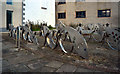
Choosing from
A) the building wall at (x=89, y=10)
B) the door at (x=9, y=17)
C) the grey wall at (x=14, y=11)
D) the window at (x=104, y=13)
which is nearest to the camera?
the grey wall at (x=14, y=11)

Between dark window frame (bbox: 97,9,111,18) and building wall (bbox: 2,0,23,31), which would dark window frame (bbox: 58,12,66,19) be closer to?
dark window frame (bbox: 97,9,111,18)

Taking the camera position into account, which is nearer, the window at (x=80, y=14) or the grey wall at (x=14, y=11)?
the grey wall at (x=14, y=11)

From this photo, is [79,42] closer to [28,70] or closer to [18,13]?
[28,70]

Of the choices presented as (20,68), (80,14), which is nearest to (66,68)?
(20,68)

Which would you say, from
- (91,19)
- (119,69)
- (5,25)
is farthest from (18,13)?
(119,69)

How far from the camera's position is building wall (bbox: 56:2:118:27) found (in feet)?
42.5

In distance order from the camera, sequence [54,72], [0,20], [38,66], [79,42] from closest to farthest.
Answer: [54,72] < [38,66] < [79,42] < [0,20]

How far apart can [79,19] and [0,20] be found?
33.5ft

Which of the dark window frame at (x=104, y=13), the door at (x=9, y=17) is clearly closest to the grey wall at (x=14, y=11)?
the door at (x=9, y=17)

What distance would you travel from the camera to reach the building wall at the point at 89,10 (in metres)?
12.9

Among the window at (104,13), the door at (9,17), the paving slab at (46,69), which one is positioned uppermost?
the window at (104,13)

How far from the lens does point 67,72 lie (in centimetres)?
189

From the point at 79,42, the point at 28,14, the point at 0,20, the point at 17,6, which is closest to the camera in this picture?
A: the point at 79,42

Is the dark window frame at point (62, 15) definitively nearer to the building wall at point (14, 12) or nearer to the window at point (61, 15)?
the window at point (61, 15)
